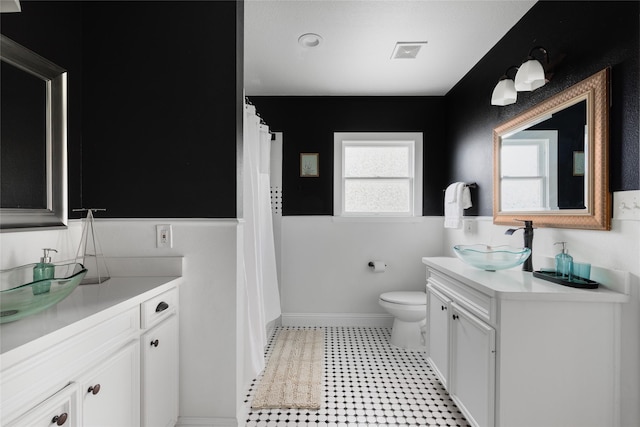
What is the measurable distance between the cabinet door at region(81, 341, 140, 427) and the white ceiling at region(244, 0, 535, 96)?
195 cm

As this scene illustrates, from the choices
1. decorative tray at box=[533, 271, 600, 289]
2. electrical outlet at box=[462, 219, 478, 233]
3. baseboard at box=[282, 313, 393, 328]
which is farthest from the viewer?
baseboard at box=[282, 313, 393, 328]

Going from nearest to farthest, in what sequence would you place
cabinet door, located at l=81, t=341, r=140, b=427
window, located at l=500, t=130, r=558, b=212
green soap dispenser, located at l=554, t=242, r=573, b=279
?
1. cabinet door, located at l=81, t=341, r=140, b=427
2. green soap dispenser, located at l=554, t=242, r=573, b=279
3. window, located at l=500, t=130, r=558, b=212

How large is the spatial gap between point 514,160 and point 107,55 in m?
2.50

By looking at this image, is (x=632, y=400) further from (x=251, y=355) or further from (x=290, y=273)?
(x=290, y=273)

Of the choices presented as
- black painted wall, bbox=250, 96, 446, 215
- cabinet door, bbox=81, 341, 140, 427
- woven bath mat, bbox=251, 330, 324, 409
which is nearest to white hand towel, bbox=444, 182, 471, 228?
black painted wall, bbox=250, 96, 446, 215

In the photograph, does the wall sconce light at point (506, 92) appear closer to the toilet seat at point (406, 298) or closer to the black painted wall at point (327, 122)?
the black painted wall at point (327, 122)

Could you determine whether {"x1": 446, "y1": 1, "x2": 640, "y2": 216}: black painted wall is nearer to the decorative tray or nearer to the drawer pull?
the decorative tray

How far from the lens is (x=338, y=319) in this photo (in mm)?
3186

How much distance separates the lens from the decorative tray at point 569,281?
1.33 meters

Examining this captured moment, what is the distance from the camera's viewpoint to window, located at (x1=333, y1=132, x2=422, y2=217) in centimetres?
322

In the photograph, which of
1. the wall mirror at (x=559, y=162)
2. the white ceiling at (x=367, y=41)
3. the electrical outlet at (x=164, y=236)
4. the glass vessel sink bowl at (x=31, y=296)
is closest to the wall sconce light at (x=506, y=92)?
the wall mirror at (x=559, y=162)

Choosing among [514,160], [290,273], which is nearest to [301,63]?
[514,160]

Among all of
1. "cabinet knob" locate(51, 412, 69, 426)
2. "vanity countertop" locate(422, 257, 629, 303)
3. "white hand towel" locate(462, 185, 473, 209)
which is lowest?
"cabinet knob" locate(51, 412, 69, 426)

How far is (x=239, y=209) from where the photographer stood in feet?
5.44
